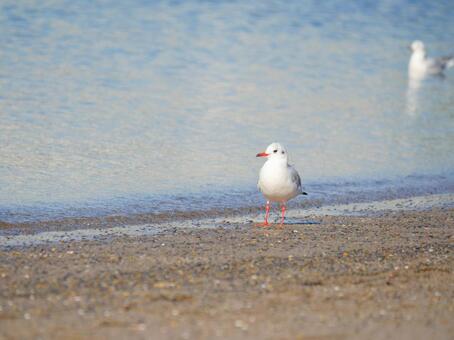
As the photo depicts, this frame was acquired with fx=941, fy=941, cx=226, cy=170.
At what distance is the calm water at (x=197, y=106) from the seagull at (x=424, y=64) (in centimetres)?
33

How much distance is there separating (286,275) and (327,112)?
803 cm

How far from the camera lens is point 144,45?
1895 cm

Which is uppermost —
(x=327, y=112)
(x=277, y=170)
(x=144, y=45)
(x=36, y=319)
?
(x=144, y=45)

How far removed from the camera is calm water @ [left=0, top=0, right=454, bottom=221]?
33.9 ft

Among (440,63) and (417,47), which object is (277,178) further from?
(417,47)

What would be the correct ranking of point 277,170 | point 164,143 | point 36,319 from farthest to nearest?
point 164,143, point 277,170, point 36,319

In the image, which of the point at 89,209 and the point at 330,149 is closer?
the point at 89,209

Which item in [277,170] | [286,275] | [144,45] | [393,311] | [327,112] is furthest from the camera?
[144,45]

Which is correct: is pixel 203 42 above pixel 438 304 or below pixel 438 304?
above

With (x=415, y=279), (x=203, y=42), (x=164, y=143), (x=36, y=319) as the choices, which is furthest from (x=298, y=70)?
(x=36, y=319)

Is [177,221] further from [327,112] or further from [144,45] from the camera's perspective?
[144,45]

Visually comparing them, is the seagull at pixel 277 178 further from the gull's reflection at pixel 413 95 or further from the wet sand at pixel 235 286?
the gull's reflection at pixel 413 95

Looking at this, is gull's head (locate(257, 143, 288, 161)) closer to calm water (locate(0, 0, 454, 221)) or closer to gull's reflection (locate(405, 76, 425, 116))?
calm water (locate(0, 0, 454, 221))

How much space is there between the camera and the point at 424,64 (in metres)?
19.4
